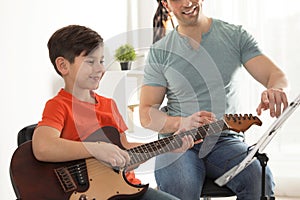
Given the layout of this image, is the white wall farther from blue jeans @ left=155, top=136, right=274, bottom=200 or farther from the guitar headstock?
the guitar headstock

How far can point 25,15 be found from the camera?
6.97 feet

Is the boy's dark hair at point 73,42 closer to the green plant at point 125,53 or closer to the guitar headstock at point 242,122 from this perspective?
the guitar headstock at point 242,122

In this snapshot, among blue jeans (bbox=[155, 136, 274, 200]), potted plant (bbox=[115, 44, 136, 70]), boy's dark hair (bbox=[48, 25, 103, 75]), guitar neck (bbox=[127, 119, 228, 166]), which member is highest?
boy's dark hair (bbox=[48, 25, 103, 75])

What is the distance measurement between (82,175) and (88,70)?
33 cm

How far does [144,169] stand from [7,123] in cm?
62

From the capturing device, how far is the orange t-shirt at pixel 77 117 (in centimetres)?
155

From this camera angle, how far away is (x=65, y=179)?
1.49 m

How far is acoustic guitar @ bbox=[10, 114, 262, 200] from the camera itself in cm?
146

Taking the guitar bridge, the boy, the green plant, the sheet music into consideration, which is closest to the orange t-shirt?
the boy

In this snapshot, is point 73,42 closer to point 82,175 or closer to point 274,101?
point 82,175

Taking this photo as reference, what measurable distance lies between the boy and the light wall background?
0.51 feet

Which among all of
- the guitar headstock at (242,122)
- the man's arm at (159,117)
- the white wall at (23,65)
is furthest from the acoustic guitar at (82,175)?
the white wall at (23,65)

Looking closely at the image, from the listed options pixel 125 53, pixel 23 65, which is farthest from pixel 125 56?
pixel 23 65

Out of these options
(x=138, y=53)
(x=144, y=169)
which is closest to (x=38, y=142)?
(x=144, y=169)
